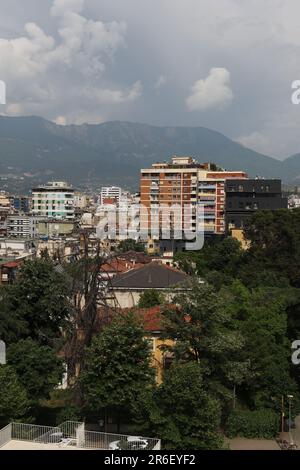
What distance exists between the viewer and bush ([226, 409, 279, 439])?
17594 mm

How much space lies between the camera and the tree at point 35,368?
1483 centimetres

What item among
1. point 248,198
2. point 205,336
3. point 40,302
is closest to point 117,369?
point 205,336

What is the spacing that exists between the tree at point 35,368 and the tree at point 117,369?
109cm

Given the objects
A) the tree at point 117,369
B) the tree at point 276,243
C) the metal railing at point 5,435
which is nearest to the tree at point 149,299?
the tree at point 117,369

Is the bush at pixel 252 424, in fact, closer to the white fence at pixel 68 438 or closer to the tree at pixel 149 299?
the white fence at pixel 68 438

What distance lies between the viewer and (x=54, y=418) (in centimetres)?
1584

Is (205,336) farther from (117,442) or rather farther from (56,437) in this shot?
(56,437)

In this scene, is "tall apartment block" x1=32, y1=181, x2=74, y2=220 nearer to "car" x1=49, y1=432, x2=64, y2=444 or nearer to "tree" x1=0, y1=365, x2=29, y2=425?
"tree" x1=0, y1=365, x2=29, y2=425

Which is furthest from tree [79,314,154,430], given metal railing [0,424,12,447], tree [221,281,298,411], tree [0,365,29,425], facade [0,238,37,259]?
facade [0,238,37,259]

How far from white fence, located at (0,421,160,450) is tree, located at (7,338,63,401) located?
2.17m

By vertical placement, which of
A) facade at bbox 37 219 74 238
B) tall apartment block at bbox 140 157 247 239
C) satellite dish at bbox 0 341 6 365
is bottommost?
satellite dish at bbox 0 341 6 365
